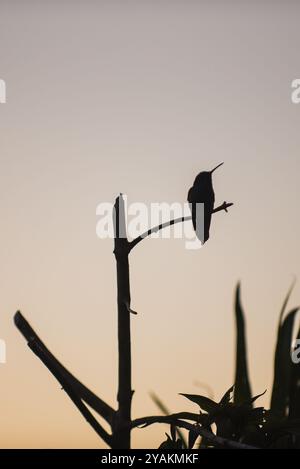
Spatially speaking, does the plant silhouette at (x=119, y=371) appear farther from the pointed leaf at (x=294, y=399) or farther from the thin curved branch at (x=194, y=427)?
the pointed leaf at (x=294, y=399)

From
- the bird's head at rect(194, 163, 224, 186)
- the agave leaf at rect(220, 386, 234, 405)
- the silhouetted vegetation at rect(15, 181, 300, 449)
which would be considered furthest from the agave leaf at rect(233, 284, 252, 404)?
the bird's head at rect(194, 163, 224, 186)

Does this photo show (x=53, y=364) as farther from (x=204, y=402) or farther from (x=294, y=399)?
(x=294, y=399)

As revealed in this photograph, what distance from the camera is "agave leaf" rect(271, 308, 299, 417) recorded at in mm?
732

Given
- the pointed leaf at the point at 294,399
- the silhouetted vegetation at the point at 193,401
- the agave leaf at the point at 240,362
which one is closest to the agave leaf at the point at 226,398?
the silhouetted vegetation at the point at 193,401

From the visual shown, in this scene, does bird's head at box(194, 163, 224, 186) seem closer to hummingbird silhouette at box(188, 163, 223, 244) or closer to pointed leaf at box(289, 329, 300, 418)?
hummingbird silhouette at box(188, 163, 223, 244)

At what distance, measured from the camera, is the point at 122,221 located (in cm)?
40

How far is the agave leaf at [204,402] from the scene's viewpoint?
519 mm

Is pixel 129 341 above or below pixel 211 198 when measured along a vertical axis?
below
